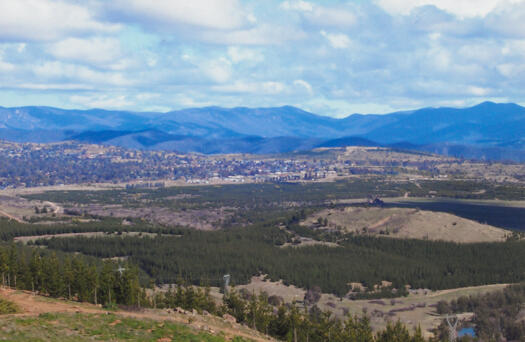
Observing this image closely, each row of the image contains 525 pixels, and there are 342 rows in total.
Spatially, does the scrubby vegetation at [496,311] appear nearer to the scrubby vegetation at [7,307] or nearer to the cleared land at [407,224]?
the cleared land at [407,224]

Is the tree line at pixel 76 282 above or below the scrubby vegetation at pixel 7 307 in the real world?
below

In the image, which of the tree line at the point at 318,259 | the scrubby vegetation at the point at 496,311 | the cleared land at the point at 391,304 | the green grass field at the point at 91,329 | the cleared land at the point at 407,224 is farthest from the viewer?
the cleared land at the point at 407,224

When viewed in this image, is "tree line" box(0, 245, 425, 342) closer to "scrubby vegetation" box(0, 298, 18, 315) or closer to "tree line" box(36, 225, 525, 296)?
"scrubby vegetation" box(0, 298, 18, 315)

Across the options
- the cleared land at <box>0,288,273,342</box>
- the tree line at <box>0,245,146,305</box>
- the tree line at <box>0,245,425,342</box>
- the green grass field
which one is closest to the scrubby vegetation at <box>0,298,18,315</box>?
the cleared land at <box>0,288,273,342</box>

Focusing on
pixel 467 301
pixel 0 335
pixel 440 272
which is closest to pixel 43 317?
pixel 0 335

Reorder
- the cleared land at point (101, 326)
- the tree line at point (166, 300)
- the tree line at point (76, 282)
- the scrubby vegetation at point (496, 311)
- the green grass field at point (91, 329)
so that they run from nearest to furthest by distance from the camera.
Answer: the green grass field at point (91, 329), the cleared land at point (101, 326), the tree line at point (166, 300), the tree line at point (76, 282), the scrubby vegetation at point (496, 311)

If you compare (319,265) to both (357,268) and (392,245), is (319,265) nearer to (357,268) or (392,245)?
(357,268)

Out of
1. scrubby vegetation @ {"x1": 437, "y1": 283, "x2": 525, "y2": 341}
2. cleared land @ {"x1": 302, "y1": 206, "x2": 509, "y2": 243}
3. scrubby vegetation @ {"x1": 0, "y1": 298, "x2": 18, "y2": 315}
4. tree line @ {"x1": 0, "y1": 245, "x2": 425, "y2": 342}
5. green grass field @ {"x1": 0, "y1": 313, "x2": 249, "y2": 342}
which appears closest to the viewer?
green grass field @ {"x1": 0, "y1": 313, "x2": 249, "y2": 342}

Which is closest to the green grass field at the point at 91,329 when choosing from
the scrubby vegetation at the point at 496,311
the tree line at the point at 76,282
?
the tree line at the point at 76,282
